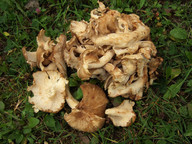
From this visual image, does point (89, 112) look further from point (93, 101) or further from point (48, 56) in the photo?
point (48, 56)

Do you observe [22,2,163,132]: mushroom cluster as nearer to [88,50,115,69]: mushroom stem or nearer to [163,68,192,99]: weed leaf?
[88,50,115,69]: mushroom stem

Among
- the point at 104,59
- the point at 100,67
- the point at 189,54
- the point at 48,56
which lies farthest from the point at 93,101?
the point at 189,54

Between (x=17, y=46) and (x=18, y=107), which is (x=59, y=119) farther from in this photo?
(x=17, y=46)

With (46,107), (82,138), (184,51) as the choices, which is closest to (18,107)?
(46,107)

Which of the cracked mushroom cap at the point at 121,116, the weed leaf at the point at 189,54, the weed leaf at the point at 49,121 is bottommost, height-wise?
the weed leaf at the point at 49,121

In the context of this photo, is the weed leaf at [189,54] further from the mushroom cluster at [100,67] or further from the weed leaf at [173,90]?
the mushroom cluster at [100,67]

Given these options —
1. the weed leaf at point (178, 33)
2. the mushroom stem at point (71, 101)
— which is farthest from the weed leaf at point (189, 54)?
the mushroom stem at point (71, 101)

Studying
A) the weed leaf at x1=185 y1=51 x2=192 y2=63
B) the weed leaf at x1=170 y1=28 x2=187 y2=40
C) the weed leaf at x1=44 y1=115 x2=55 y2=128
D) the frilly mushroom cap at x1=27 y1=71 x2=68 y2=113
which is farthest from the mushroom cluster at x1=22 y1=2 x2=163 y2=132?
the weed leaf at x1=170 y1=28 x2=187 y2=40
